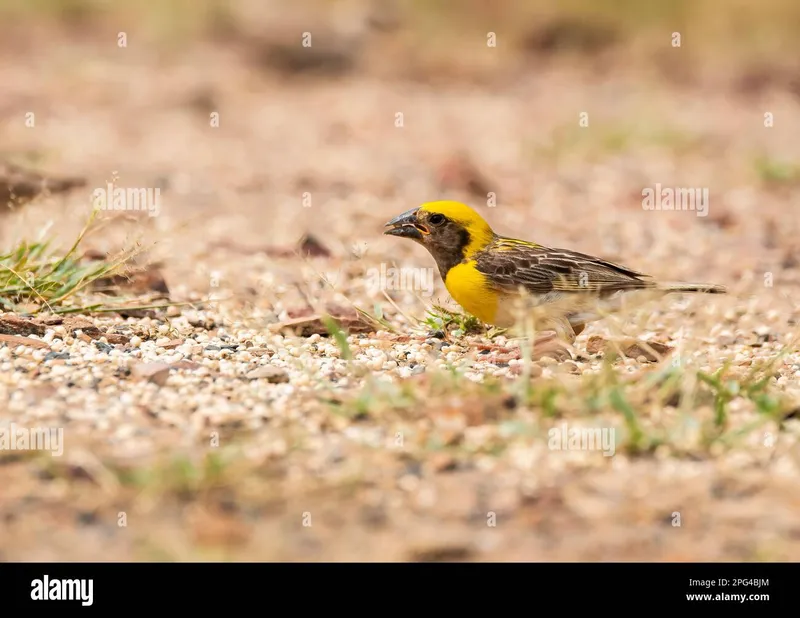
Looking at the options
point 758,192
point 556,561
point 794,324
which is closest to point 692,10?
point 758,192

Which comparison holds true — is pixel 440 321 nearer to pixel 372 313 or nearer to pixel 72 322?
pixel 372 313

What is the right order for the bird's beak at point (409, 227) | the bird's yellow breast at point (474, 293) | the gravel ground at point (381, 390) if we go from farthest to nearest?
the bird's beak at point (409, 227)
the bird's yellow breast at point (474, 293)
the gravel ground at point (381, 390)

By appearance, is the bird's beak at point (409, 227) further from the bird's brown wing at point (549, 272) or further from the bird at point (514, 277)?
the bird's brown wing at point (549, 272)

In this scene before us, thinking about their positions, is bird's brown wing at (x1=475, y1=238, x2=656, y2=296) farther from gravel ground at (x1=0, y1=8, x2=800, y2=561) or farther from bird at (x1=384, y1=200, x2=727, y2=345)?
gravel ground at (x1=0, y1=8, x2=800, y2=561)

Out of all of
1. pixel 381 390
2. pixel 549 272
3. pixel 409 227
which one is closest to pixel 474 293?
pixel 549 272

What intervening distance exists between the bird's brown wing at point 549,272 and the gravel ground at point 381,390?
0.26m

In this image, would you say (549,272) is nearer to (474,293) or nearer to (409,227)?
(474,293)

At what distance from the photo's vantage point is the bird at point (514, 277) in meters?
5.81

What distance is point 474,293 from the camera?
5.79 metres

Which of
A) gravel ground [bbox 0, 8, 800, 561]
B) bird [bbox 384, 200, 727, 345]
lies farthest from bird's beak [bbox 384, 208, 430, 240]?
gravel ground [bbox 0, 8, 800, 561]

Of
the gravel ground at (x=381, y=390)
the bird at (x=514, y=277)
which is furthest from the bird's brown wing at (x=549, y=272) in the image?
the gravel ground at (x=381, y=390)

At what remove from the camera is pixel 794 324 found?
6625 mm

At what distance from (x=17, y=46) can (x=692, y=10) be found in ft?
29.9

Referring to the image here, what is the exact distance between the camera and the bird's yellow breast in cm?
579
